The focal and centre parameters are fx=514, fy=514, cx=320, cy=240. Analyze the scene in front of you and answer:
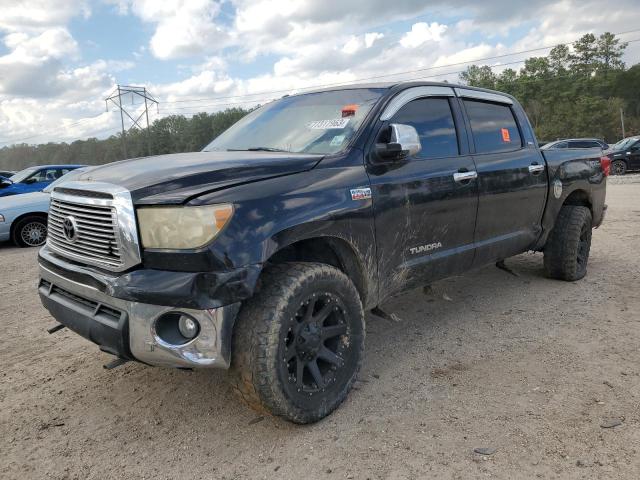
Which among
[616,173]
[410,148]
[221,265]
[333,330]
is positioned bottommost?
[616,173]

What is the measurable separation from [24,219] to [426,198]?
28.5ft

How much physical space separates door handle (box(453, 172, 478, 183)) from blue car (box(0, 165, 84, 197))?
10871 millimetres

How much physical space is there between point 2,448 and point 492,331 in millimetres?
3342

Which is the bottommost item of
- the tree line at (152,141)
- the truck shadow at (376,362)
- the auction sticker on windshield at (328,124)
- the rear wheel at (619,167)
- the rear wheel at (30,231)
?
the rear wheel at (619,167)

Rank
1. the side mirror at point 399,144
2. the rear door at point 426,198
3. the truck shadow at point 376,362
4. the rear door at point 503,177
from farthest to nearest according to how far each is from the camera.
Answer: the rear door at point 503,177 < the rear door at point 426,198 < the side mirror at point 399,144 < the truck shadow at point 376,362

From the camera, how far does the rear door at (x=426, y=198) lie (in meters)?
3.24

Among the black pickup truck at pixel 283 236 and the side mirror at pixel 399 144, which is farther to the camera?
the side mirror at pixel 399 144

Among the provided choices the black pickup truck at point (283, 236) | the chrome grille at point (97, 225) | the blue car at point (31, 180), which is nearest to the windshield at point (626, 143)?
the black pickup truck at point (283, 236)

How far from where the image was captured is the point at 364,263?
3.11 metres

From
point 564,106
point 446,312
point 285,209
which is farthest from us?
point 564,106

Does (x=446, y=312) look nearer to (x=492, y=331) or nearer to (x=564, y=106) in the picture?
(x=492, y=331)

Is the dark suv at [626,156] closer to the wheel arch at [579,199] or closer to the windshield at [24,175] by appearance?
the wheel arch at [579,199]

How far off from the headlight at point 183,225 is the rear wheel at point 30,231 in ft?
27.6

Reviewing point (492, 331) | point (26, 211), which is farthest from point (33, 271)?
point (492, 331)
